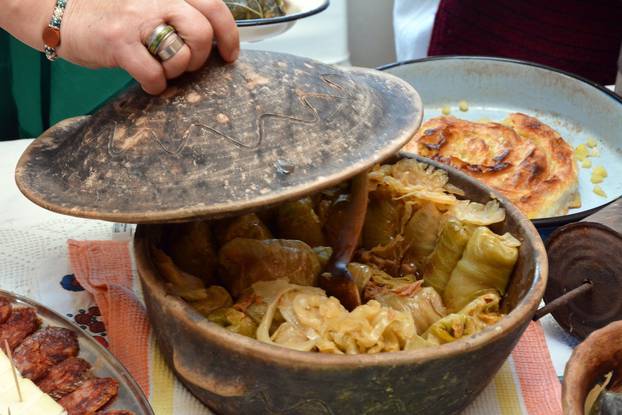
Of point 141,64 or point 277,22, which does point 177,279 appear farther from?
point 277,22

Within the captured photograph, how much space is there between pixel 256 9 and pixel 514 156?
820 millimetres

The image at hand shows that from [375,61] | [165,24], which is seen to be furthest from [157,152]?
[375,61]

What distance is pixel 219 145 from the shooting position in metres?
1.01

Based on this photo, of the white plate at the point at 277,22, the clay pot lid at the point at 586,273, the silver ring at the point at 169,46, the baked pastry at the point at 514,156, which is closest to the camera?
the silver ring at the point at 169,46

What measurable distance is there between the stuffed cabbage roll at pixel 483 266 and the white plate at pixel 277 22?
0.77 metres

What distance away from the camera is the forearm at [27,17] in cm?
117

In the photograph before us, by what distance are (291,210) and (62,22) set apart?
1.60 ft

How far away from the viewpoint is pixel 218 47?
1086 mm

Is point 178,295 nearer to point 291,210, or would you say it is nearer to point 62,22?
point 291,210

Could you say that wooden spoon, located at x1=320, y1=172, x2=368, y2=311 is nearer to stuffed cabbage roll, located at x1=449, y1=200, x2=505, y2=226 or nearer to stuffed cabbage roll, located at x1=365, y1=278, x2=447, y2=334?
stuffed cabbage roll, located at x1=365, y1=278, x2=447, y2=334

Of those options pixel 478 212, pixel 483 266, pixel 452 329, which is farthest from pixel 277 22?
pixel 452 329

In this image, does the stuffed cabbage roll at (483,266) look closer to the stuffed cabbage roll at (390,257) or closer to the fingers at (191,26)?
the stuffed cabbage roll at (390,257)

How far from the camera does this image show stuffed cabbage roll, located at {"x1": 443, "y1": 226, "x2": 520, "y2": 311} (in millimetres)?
1181

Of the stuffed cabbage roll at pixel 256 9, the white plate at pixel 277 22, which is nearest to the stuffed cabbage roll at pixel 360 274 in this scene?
the white plate at pixel 277 22
